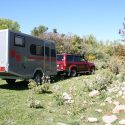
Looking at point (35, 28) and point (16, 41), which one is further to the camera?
point (35, 28)

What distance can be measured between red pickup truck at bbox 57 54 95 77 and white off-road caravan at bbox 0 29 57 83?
2125 mm

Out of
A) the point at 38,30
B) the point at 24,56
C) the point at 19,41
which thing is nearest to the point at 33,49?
the point at 24,56

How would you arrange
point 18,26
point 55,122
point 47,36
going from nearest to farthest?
point 55,122
point 47,36
point 18,26

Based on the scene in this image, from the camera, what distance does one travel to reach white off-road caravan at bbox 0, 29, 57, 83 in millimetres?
15844

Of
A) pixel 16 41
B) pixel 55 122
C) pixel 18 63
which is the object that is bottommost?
pixel 55 122

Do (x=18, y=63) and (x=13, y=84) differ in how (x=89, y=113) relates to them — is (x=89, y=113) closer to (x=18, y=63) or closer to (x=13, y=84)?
(x=18, y=63)

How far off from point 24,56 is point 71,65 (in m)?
7.17

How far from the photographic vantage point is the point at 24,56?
1720cm

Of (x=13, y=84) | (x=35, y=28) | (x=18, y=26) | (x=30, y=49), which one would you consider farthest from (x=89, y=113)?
(x=18, y=26)

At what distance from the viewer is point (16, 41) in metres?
16.4

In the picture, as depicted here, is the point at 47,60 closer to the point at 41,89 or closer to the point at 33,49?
the point at 33,49

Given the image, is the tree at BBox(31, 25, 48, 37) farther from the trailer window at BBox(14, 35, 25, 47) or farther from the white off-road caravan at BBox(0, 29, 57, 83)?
the trailer window at BBox(14, 35, 25, 47)

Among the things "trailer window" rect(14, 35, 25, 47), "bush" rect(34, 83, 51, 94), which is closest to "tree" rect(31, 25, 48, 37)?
"trailer window" rect(14, 35, 25, 47)

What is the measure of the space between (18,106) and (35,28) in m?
53.2
